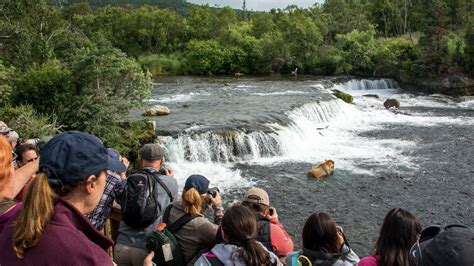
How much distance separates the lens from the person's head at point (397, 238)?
3393 millimetres

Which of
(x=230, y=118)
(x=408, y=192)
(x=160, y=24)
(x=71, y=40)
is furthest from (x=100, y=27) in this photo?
(x=408, y=192)

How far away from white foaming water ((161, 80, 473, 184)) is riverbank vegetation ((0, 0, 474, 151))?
7.38 feet

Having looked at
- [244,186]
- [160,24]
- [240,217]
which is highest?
[160,24]

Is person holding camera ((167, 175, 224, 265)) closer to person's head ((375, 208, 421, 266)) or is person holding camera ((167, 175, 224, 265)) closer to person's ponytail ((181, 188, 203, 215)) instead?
person's ponytail ((181, 188, 203, 215))

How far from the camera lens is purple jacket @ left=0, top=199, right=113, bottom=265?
78.8 inches

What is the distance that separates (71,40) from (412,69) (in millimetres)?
24626

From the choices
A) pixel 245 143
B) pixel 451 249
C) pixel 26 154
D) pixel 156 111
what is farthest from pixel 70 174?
pixel 156 111

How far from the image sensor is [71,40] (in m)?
21.8

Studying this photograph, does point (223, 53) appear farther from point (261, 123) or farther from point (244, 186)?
point (244, 186)

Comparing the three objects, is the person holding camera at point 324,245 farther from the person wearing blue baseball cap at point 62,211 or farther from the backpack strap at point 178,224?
the person wearing blue baseball cap at point 62,211

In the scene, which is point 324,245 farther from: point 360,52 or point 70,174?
point 360,52

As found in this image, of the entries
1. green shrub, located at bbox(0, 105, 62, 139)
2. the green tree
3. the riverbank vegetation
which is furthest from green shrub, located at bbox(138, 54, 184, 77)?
green shrub, located at bbox(0, 105, 62, 139)

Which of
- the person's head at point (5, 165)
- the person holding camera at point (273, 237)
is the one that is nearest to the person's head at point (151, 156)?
the person holding camera at point (273, 237)

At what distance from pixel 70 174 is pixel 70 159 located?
0.25 feet
